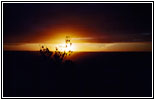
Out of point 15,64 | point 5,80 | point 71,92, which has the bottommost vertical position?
point 71,92

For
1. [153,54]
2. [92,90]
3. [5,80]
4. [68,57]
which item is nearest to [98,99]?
[92,90]

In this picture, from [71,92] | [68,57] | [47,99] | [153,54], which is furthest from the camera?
[68,57]

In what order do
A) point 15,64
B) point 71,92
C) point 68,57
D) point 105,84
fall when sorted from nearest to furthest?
point 71,92, point 68,57, point 105,84, point 15,64

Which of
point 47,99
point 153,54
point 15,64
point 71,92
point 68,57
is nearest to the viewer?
point 47,99

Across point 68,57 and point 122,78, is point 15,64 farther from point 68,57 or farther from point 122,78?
point 122,78

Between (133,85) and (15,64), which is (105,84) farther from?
(15,64)

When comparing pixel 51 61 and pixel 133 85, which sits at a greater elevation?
pixel 51 61

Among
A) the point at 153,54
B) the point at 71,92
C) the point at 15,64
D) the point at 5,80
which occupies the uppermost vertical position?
the point at 153,54

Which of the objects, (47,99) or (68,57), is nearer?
(47,99)

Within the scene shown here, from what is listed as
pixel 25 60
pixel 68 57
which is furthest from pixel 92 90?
pixel 25 60
